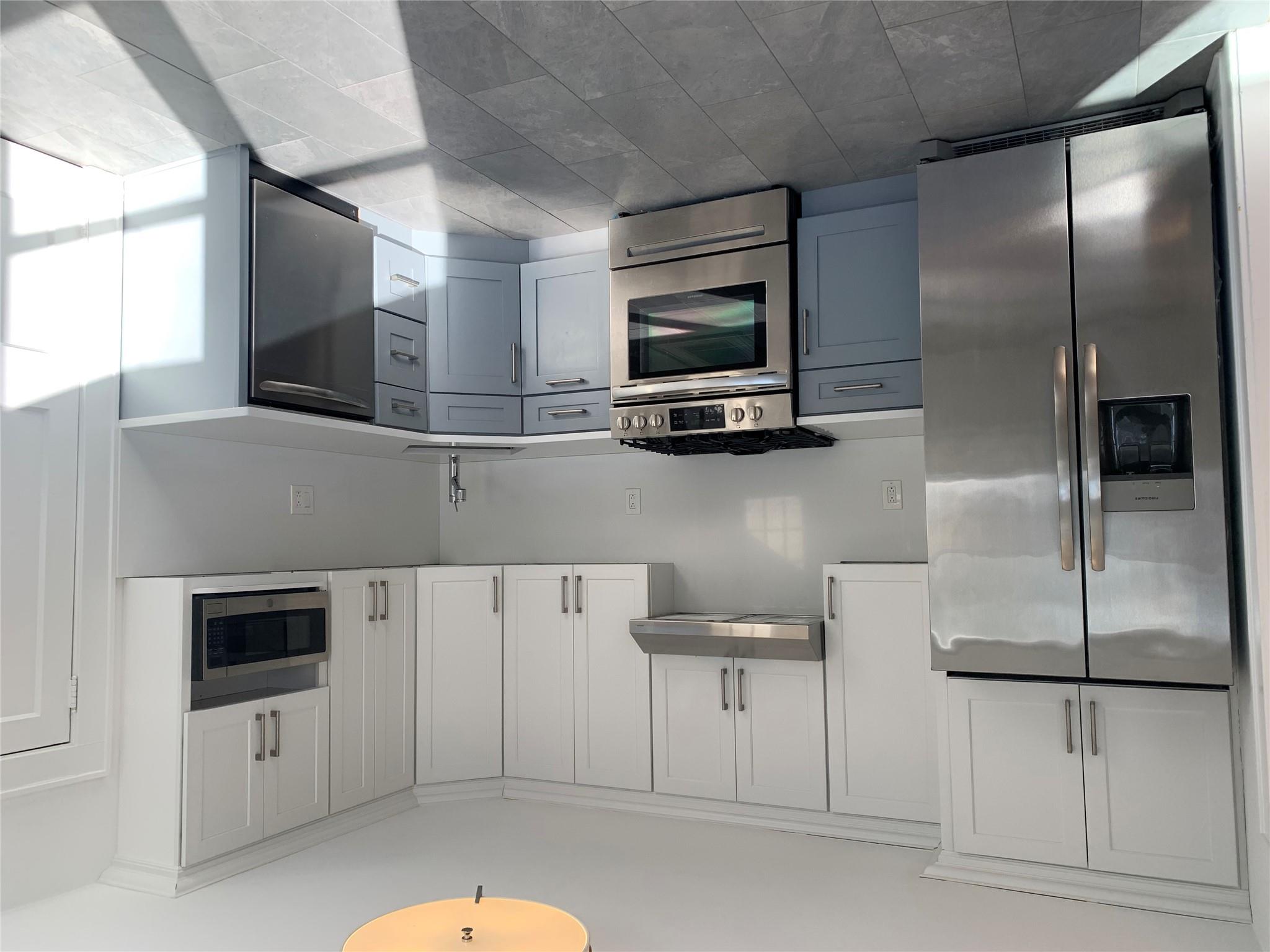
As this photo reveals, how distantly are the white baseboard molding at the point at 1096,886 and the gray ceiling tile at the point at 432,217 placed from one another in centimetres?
290

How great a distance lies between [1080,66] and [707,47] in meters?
1.06

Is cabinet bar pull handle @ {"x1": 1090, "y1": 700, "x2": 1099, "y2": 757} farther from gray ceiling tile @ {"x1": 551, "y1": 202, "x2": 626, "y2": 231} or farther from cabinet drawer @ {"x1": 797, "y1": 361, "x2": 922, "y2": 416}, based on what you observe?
gray ceiling tile @ {"x1": 551, "y1": 202, "x2": 626, "y2": 231}

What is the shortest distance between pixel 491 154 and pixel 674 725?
2.26 metres

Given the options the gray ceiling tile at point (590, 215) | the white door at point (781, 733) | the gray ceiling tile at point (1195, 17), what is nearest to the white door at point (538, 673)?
the white door at point (781, 733)

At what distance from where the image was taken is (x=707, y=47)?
→ 2414 millimetres

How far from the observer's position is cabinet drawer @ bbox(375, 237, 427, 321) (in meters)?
3.52

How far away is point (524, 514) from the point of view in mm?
4426

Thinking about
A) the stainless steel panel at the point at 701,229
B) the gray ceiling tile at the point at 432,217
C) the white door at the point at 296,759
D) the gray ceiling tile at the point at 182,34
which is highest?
the gray ceiling tile at the point at 182,34

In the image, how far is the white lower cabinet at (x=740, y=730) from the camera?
340 centimetres

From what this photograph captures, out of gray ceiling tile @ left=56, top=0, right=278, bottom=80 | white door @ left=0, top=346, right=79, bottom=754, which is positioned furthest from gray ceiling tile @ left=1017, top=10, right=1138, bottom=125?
white door @ left=0, top=346, right=79, bottom=754

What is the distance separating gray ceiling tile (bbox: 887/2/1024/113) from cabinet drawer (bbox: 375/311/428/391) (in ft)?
6.72

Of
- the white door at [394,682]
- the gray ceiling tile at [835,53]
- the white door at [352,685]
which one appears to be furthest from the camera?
the white door at [394,682]

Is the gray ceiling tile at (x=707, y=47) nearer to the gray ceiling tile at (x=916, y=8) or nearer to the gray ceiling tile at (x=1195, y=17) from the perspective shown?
the gray ceiling tile at (x=916, y=8)

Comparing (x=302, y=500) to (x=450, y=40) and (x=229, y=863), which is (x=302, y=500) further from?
(x=450, y=40)
